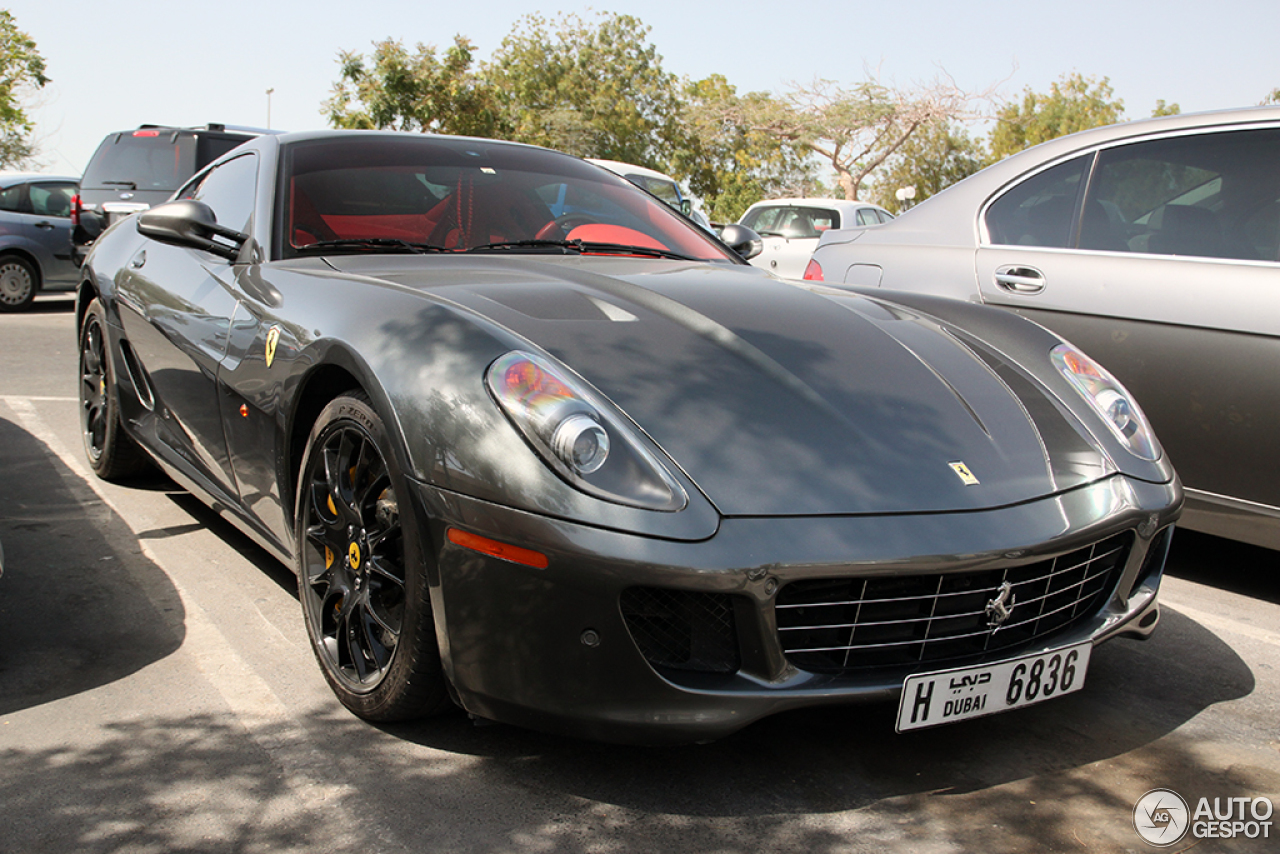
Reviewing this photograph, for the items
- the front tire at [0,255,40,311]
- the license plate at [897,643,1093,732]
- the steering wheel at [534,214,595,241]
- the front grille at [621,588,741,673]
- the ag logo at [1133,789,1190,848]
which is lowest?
the front tire at [0,255,40,311]

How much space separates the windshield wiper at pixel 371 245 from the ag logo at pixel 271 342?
1.43ft

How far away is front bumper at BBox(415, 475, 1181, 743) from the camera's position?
2.08m

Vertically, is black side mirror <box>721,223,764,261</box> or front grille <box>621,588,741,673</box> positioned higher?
black side mirror <box>721,223,764,261</box>

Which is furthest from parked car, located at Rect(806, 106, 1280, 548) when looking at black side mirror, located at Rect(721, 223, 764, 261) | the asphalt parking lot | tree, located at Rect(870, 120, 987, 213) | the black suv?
tree, located at Rect(870, 120, 987, 213)

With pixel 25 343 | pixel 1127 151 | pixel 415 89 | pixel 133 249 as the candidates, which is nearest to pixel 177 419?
pixel 133 249

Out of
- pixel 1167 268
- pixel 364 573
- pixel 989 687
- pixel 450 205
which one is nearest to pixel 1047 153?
pixel 1167 268

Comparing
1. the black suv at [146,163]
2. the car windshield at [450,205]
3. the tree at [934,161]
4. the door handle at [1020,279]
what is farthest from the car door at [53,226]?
the tree at [934,161]

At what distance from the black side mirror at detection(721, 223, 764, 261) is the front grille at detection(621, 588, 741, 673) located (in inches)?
94.1

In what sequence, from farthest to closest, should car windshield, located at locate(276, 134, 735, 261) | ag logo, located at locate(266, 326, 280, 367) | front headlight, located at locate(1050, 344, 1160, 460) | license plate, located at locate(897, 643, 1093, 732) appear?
1. car windshield, located at locate(276, 134, 735, 261)
2. ag logo, located at locate(266, 326, 280, 367)
3. front headlight, located at locate(1050, 344, 1160, 460)
4. license plate, located at locate(897, 643, 1093, 732)

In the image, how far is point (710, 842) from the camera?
Result: 7.04 ft

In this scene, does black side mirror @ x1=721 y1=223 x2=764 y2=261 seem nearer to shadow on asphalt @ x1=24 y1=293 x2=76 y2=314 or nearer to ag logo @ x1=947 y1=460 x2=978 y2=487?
ag logo @ x1=947 y1=460 x2=978 y2=487

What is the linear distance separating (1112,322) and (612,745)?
2.45m

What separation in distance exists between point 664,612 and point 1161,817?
3.63 feet

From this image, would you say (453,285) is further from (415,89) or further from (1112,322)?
(415,89)
